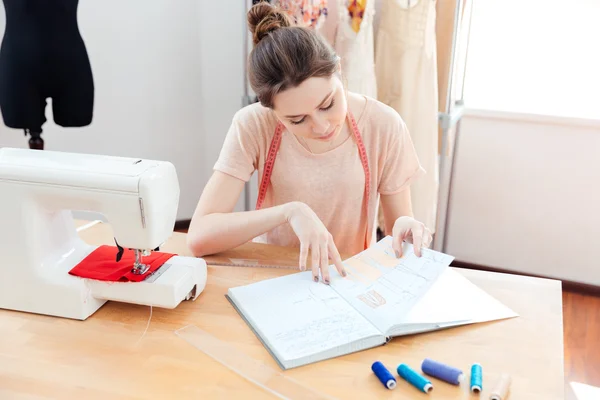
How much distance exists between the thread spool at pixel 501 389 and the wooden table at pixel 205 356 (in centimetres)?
2

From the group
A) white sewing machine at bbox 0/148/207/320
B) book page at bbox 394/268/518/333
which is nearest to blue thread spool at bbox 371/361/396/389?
book page at bbox 394/268/518/333

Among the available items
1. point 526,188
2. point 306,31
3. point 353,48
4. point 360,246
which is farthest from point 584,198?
point 306,31

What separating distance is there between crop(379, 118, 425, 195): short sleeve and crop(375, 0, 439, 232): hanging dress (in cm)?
92

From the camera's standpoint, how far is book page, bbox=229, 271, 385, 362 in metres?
1.08

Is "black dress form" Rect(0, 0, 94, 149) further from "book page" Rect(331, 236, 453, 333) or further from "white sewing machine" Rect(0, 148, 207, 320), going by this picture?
"book page" Rect(331, 236, 453, 333)

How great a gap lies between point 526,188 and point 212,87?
1.78 metres

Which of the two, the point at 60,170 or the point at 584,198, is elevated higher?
the point at 60,170

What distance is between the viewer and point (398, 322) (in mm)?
1113

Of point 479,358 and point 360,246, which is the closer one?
point 479,358

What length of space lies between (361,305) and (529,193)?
205cm

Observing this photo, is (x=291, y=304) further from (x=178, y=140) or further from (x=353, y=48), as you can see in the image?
(x=178, y=140)

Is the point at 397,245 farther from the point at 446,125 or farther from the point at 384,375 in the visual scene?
the point at 446,125

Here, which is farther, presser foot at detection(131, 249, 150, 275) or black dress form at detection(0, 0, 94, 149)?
black dress form at detection(0, 0, 94, 149)

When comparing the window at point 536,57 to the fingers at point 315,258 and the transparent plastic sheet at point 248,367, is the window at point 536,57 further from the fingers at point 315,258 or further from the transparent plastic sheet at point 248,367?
the transparent plastic sheet at point 248,367
